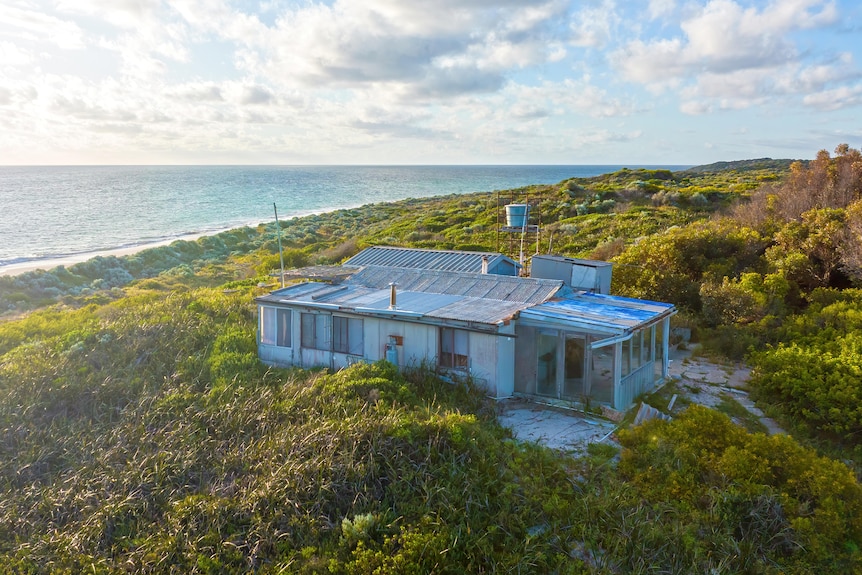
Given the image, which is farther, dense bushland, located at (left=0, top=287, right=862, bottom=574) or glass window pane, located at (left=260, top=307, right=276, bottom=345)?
glass window pane, located at (left=260, top=307, right=276, bottom=345)

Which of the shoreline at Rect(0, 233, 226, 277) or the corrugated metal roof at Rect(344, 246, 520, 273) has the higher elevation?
the corrugated metal roof at Rect(344, 246, 520, 273)

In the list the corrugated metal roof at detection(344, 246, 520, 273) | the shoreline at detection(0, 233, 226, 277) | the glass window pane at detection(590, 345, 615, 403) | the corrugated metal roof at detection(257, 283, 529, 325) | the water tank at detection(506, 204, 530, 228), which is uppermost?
the water tank at detection(506, 204, 530, 228)

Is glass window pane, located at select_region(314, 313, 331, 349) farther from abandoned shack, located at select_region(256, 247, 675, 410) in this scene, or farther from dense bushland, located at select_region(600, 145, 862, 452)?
dense bushland, located at select_region(600, 145, 862, 452)

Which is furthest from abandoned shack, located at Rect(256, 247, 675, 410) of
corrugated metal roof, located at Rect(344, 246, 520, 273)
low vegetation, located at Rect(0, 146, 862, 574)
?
corrugated metal roof, located at Rect(344, 246, 520, 273)

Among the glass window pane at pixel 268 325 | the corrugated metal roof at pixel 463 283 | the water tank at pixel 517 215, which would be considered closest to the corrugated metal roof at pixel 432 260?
the water tank at pixel 517 215

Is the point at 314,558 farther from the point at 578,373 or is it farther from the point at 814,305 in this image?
the point at 814,305

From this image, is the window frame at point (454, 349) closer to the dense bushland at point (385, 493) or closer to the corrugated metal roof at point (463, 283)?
the dense bushland at point (385, 493)

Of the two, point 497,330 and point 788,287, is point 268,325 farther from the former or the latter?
point 788,287
